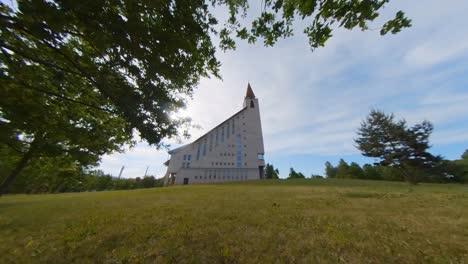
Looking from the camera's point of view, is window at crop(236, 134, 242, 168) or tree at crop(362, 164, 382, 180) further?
tree at crop(362, 164, 382, 180)

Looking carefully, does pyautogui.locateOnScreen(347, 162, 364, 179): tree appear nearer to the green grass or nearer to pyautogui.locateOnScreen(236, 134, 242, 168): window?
pyautogui.locateOnScreen(236, 134, 242, 168): window

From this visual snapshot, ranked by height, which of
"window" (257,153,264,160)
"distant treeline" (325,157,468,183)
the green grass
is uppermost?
"window" (257,153,264,160)

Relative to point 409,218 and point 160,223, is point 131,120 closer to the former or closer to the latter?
point 160,223

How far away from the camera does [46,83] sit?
16.9 feet

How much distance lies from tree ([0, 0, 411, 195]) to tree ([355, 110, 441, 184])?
91.7 feet

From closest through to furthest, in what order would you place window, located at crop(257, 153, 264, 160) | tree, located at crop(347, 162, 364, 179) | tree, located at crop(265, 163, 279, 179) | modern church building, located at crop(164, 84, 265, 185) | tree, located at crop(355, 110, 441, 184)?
tree, located at crop(355, 110, 441, 184)
modern church building, located at crop(164, 84, 265, 185)
window, located at crop(257, 153, 264, 160)
tree, located at crop(347, 162, 364, 179)
tree, located at crop(265, 163, 279, 179)

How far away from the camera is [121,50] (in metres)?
3.52

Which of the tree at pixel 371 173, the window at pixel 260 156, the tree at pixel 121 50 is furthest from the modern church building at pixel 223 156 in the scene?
the tree at pixel 121 50

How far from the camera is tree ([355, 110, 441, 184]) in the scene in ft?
68.0

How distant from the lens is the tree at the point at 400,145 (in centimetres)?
2072

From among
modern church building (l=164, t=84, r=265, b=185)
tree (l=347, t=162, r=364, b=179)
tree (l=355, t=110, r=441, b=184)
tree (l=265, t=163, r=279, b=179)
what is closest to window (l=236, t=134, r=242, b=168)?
modern church building (l=164, t=84, r=265, b=185)

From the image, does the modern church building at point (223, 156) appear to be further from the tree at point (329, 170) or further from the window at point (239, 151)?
the tree at point (329, 170)

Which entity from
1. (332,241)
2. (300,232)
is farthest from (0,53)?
(332,241)

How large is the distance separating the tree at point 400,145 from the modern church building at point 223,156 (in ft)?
76.9
